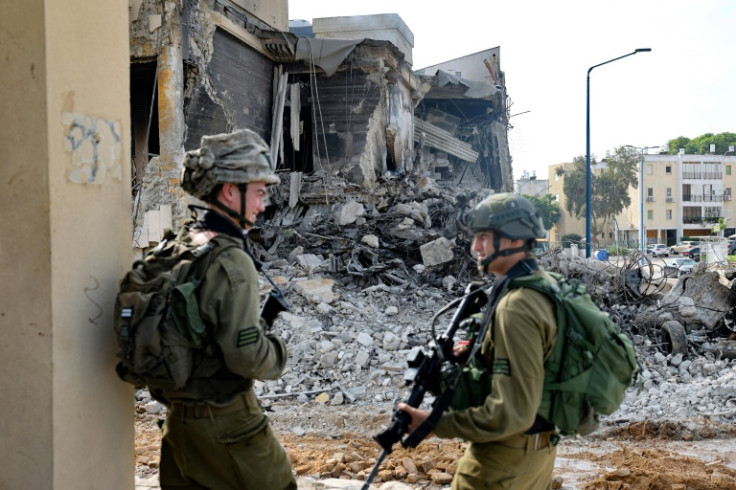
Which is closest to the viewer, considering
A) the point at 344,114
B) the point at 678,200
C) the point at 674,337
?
the point at 674,337

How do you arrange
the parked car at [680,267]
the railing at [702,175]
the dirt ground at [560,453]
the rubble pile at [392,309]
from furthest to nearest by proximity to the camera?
the railing at [702,175] < the parked car at [680,267] < the rubble pile at [392,309] < the dirt ground at [560,453]

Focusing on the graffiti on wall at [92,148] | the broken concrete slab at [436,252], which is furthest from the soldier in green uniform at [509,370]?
the broken concrete slab at [436,252]

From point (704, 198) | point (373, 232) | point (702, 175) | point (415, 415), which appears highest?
point (702, 175)

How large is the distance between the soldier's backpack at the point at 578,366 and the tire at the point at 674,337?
24.8 ft

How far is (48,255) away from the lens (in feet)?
7.50

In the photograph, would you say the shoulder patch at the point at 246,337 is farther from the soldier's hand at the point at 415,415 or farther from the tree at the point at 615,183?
the tree at the point at 615,183

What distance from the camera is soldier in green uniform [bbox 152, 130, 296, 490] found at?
2135mm

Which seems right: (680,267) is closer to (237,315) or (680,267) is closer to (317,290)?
(317,290)

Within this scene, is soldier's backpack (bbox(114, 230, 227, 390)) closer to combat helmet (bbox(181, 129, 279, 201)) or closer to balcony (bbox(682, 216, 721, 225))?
combat helmet (bbox(181, 129, 279, 201))

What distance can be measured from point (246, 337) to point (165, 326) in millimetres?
279

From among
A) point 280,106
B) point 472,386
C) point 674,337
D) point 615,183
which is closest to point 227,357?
point 472,386

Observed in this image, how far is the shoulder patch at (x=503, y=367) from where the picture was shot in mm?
2035

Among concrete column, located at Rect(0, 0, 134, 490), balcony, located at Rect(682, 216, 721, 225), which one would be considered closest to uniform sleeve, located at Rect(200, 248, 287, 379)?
concrete column, located at Rect(0, 0, 134, 490)

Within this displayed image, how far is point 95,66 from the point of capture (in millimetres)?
2502
